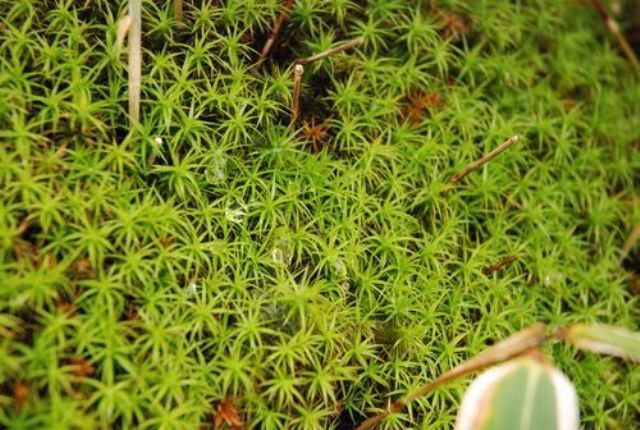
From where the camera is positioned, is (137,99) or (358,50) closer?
(137,99)

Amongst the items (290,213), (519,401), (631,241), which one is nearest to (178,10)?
(290,213)

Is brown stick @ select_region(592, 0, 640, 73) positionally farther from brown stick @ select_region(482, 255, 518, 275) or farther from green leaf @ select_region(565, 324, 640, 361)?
green leaf @ select_region(565, 324, 640, 361)

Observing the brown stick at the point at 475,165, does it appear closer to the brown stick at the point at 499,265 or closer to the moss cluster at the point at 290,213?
the moss cluster at the point at 290,213

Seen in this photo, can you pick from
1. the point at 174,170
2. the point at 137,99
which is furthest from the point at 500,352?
the point at 137,99

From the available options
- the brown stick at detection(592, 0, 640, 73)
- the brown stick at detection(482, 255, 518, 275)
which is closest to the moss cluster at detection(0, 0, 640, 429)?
the brown stick at detection(482, 255, 518, 275)

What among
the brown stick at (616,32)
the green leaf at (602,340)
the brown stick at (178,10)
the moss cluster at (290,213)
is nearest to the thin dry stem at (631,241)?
the moss cluster at (290,213)

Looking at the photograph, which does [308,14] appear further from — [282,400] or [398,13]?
[282,400]
